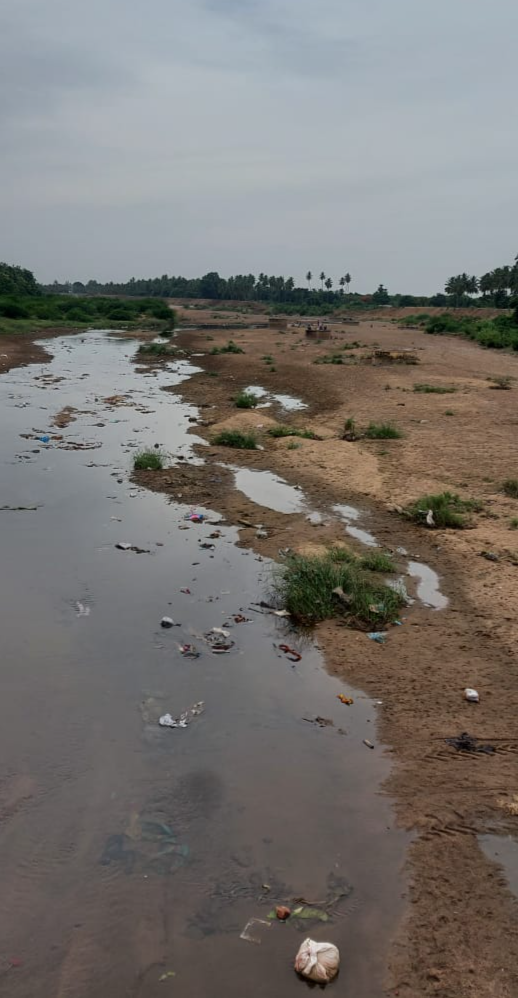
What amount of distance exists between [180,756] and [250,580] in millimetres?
3142

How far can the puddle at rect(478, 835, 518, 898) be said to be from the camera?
144 inches

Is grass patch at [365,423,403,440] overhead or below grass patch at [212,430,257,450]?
overhead

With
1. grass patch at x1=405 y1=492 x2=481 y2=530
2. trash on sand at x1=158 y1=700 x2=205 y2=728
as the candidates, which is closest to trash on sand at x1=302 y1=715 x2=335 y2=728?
trash on sand at x1=158 y1=700 x2=205 y2=728

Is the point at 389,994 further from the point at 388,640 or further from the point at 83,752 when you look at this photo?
the point at 388,640

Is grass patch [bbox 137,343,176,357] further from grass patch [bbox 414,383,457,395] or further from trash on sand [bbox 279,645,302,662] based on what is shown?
trash on sand [bbox 279,645,302,662]

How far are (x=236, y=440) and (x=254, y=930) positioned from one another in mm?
11031

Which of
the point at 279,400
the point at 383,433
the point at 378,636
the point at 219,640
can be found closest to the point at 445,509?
the point at 378,636

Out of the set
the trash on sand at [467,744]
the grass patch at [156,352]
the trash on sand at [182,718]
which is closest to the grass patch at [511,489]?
the trash on sand at [467,744]

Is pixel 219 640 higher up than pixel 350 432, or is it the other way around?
pixel 350 432

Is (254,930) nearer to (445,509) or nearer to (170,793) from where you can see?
(170,793)

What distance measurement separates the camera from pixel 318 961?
3.08 meters

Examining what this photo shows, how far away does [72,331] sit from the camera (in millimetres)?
48938

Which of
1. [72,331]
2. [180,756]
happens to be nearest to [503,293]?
[72,331]

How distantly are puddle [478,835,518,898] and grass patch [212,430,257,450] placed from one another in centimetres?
1032
